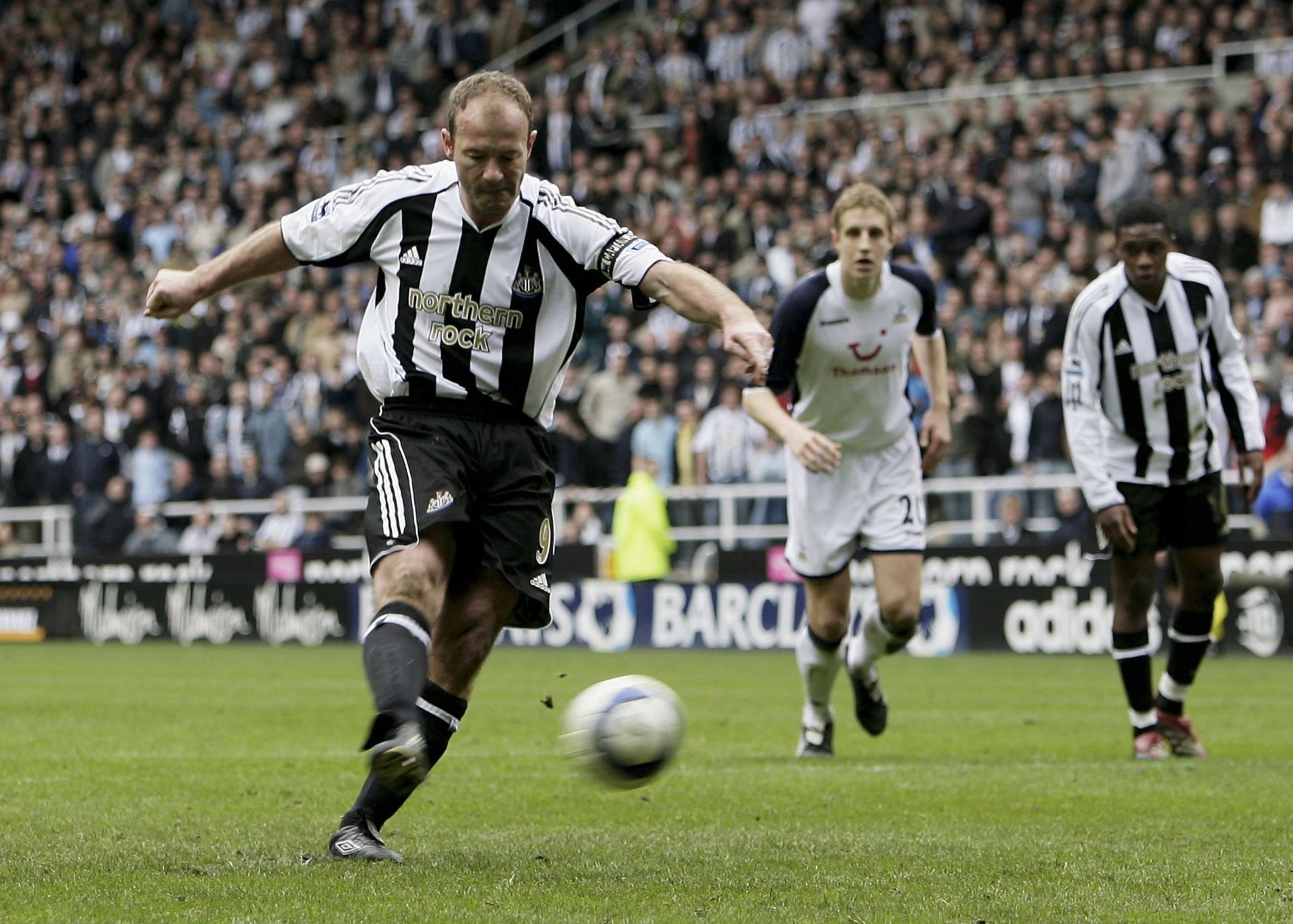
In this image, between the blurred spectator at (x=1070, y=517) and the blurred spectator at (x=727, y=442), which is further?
the blurred spectator at (x=727, y=442)

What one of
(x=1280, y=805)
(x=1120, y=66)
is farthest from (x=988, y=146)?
(x=1280, y=805)

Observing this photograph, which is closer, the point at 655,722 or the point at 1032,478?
the point at 655,722

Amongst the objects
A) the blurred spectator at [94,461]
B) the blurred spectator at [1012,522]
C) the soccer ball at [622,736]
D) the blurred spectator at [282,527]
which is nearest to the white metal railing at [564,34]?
the blurred spectator at [94,461]

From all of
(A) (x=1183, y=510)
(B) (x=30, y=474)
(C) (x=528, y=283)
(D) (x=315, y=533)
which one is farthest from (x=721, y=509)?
(C) (x=528, y=283)

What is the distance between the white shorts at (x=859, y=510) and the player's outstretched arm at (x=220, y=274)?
4010 millimetres

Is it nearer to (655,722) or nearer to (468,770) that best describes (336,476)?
(468,770)

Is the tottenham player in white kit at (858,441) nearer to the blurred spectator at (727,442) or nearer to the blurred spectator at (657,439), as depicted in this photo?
the blurred spectator at (727,442)

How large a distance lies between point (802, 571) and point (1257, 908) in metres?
4.56

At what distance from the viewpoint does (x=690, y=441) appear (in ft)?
68.3

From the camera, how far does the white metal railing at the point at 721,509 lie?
18719 mm

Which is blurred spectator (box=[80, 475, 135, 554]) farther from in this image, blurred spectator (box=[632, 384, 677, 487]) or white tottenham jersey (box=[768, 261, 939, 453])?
white tottenham jersey (box=[768, 261, 939, 453])

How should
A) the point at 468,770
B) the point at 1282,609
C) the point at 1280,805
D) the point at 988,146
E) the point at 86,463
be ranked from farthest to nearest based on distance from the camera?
1. the point at 86,463
2. the point at 988,146
3. the point at 1282,609
4. the point at 468,770
5. the point at 1280,805

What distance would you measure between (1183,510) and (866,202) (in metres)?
2.09

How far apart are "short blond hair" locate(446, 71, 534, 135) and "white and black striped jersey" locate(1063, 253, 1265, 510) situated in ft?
14.0
